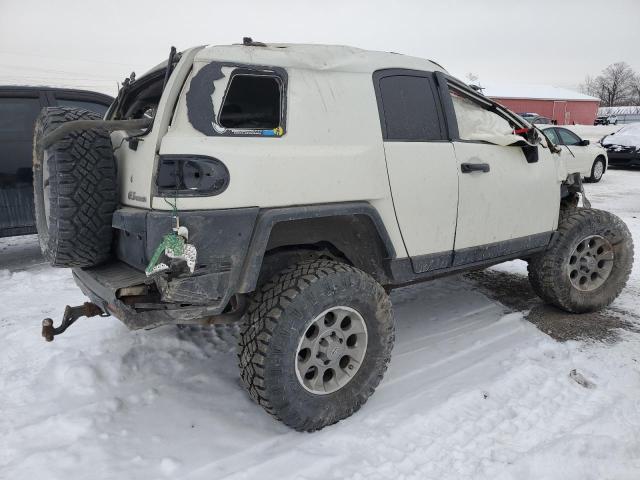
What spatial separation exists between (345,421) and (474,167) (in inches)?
71.2

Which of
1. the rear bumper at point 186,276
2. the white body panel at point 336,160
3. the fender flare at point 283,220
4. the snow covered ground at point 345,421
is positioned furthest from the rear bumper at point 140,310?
the snow covered ground at point 345,421

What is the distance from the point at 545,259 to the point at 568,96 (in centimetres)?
5310

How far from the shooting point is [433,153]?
302 centimetres

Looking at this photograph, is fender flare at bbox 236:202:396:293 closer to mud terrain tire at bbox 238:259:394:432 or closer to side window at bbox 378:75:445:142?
mud terrain tire at bbox 238:259:394:432

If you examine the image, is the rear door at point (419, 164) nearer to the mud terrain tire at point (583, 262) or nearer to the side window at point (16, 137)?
the mud terrain tire at point (583, 262)

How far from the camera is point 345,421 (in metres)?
2.71

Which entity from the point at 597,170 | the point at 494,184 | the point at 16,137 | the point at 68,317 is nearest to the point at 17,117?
the point at 16,137

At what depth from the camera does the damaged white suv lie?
2.29 metres

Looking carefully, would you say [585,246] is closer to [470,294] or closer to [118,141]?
[470,294]

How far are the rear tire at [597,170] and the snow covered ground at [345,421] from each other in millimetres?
10347

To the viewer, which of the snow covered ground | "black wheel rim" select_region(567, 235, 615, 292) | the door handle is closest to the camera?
the snow covered ground

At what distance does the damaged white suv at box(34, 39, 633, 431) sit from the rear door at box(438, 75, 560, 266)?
21mm

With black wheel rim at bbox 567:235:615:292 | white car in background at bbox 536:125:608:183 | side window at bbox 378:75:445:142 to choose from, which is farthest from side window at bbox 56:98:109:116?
white car in background at bbox 536:125:608:183

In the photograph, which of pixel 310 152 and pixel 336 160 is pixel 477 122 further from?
pixel 310 152
